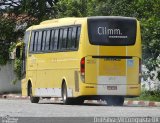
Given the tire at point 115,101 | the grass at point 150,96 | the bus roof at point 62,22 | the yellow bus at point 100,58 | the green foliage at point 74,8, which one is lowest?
the grass at point 150,96

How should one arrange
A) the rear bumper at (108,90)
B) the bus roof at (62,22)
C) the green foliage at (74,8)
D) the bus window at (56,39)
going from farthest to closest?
the green foliage at (74,8), the bus window at (56,39), the bus roof at (62,22), the rear bumper at (108,90)

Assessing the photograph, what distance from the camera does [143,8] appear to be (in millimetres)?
32406

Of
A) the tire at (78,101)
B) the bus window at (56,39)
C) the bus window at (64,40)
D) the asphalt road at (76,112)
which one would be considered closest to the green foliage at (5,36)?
the bus window at (56,39)

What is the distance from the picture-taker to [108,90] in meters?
27.0

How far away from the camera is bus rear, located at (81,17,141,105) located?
26.8m

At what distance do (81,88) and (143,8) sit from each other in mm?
6978

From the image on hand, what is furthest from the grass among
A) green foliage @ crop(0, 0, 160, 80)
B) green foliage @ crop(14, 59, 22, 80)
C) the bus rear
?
green foliage @ crop(14, 59, 22, 80)

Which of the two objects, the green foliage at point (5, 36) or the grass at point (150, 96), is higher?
the green foliage at point (5, 36)

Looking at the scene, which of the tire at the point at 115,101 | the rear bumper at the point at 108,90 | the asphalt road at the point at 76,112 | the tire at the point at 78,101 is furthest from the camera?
the tire at the point at 78,101

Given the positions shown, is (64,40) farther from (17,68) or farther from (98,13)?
(17,68)

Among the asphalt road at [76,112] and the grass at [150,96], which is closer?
the asphalt road at [76,112]

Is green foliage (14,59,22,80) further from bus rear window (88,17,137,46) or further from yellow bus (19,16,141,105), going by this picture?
bus rear window (88,17,137,46)

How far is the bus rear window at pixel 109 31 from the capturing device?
2698cm

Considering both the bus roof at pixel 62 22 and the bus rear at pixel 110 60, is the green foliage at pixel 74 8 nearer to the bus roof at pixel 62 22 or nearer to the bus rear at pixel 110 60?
the bus roof at pixel 62 22
